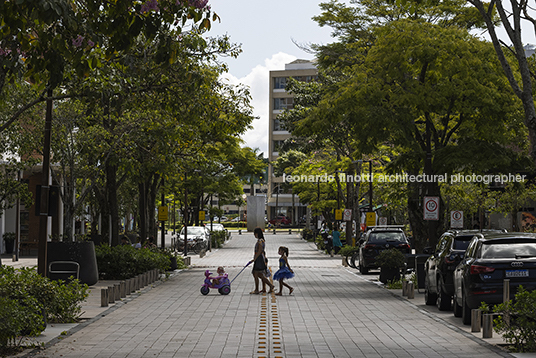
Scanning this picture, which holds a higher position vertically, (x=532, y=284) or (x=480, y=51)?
(x=480, y=51)

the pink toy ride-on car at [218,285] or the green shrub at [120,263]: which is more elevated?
the green shrub at [120,263]

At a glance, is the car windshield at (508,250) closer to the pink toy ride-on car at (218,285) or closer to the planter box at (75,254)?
the pink toy ride-on car at (218,285)

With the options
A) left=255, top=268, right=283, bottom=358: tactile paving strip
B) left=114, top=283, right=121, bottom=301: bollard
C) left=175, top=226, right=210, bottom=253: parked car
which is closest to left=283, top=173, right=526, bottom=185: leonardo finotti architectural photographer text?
left=255, top=268, right=283, bottom=358: tactile paving strip

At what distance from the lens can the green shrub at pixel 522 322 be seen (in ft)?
35.0

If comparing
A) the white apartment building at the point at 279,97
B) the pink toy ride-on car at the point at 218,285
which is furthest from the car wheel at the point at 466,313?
the white apartment building at the point at 279,97

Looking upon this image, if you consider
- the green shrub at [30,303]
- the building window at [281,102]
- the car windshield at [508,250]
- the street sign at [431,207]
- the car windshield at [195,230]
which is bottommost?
the green shrub at [30,303]

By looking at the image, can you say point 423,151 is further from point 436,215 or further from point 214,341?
point 214,341

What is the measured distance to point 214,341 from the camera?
1195cm

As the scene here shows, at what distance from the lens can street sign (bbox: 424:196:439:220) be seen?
77.6 ft

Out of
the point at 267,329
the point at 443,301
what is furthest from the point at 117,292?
the point at 443,301

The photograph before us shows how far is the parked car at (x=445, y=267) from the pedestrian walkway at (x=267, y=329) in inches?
24.3

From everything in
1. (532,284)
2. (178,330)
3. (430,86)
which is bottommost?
(178,330)

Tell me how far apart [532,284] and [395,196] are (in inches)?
807

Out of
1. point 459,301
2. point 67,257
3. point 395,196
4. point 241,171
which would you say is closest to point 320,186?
point 241,171
